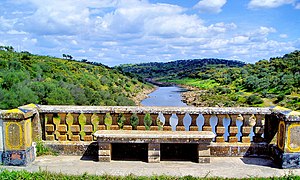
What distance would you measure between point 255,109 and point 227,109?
0.61 m

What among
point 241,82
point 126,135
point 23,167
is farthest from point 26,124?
point 241,82

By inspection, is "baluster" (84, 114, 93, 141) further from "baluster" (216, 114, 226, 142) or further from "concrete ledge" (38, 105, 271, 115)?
"baluster" (216, 114, 226, 142)

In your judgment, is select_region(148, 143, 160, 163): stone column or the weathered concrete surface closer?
the weathered concrete surface

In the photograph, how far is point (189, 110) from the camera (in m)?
6.95

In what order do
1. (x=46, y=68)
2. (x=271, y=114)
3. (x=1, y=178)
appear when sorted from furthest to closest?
(x=46, y=68)
(x=271, y=114)
(x=1, y=178)

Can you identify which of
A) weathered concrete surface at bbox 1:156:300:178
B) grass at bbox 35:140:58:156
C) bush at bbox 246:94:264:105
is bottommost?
bush at bbox 246:94:264:105

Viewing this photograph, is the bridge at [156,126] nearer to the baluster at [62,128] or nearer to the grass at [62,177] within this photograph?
the baluster at [62,128]

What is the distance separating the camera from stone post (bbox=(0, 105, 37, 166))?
619 cm

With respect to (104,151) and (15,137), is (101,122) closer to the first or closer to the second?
(104,151)

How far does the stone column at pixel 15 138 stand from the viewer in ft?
20.3

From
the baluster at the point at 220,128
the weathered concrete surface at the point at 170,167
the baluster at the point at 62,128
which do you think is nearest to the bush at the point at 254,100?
the baluster at the point at 220,128

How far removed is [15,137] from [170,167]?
3.14 meters

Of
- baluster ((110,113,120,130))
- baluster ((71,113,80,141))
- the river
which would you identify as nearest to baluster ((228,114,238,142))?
baluster ((110,113,120,130))

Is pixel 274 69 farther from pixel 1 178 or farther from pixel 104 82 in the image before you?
pixel 1 178
